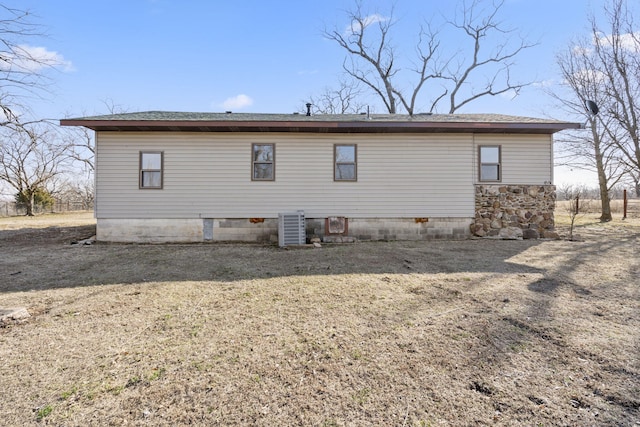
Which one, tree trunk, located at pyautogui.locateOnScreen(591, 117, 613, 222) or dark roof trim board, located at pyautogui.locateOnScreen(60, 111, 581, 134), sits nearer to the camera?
dark roof trim board, located at pyautogui.locateOnScreen(60, 111, 581, 134)

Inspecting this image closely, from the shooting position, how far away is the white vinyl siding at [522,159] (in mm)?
8141

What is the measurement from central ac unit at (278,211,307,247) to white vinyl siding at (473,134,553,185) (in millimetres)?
5189

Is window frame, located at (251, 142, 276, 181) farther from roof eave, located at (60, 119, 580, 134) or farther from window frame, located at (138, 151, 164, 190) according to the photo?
window frame, located at (138, 151, 164, 190)

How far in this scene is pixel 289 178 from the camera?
796 cm

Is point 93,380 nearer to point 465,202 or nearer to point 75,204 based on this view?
point 465,202

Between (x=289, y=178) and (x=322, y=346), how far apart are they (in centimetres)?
588

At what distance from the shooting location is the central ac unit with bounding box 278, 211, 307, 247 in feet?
24.3

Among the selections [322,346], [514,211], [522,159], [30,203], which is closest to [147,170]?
[322,346]

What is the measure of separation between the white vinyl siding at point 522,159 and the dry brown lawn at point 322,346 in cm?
354

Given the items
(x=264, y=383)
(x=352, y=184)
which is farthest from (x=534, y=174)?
(x=264, y=383)

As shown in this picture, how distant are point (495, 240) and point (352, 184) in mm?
4270

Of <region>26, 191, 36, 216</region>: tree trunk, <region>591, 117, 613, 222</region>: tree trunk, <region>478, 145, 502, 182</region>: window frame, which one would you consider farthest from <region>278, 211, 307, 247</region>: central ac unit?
<region>26, 191, 36, 216</region>: tree trunk

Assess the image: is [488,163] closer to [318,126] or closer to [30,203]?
[318,126]

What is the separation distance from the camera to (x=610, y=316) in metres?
3.23
